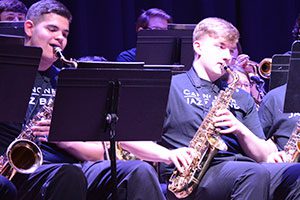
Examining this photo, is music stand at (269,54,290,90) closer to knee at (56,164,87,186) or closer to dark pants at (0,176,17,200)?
knee at (56,164,87,186)

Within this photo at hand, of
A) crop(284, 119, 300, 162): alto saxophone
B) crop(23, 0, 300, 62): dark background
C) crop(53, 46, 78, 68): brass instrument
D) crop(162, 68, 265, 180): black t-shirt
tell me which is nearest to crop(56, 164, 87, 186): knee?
crop(53, 46, 78, 68): brass instrument

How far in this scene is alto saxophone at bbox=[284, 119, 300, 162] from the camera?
4.51 meters

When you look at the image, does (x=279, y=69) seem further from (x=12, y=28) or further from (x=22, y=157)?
(x=22, y=157)

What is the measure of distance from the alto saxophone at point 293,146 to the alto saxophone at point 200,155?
0.57m

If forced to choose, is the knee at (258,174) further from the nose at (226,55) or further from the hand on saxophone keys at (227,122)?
the nose at (226,55)

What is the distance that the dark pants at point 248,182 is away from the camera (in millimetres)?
3898

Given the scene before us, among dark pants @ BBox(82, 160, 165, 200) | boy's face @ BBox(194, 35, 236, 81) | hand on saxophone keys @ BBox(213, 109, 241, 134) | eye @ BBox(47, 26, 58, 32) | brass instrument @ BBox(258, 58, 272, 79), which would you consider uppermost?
eye @ BBox(47, 26, 58, 32)

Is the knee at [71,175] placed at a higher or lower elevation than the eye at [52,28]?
lower

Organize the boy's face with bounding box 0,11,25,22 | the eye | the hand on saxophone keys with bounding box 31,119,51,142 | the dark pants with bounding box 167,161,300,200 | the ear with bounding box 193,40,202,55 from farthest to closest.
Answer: the boy's face with bounding box 0,11,25,22, the ear with bounding box 193,40,202,55, the eye, the dark pants with bounding box 167,161,300,200, the hand on saxophone keys with bounding box 31,119,51,142

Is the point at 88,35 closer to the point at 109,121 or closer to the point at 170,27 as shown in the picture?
the point at 170,27

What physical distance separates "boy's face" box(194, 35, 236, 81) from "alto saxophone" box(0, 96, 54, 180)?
123cm

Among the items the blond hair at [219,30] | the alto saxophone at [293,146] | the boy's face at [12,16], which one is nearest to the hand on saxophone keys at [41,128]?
the blond hair at [219,30]

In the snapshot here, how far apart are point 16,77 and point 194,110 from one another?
1.33 m

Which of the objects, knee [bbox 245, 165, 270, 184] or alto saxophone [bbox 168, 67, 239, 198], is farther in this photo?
alto saxophone [bbox 168, 67, 239, 198]
